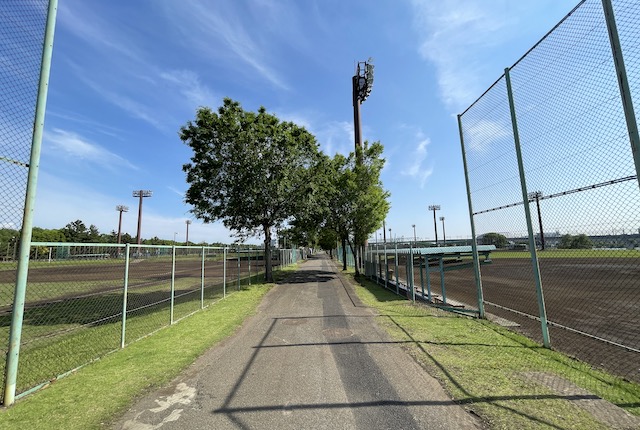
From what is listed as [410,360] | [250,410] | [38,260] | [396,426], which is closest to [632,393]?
[410,360]

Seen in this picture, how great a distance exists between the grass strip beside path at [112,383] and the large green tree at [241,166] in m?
9.00

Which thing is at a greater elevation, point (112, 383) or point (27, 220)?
point (27, 220)

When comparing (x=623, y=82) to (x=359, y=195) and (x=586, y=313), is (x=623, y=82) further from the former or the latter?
(x=359, y=195)

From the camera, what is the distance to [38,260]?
4844mm

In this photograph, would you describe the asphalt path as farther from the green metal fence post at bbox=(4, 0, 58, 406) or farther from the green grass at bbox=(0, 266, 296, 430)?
the green metal fence post at bbox=(4, 0, 58, 406)

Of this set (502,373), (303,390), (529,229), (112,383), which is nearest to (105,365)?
(112,383)

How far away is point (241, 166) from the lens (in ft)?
50.4

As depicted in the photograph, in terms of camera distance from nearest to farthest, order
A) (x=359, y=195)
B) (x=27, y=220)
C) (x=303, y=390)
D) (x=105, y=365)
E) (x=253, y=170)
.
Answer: (x=27, y=220) < (x=303, y=390) < (x=105, y=365) < (x=253, y=170) < (x=359, y=195)

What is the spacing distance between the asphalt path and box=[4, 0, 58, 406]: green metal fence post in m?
1.56

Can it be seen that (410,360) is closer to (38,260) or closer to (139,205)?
(38,260)

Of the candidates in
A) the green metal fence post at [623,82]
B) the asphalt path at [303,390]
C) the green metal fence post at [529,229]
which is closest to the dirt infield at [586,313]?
the green metal fence post at [529,229]

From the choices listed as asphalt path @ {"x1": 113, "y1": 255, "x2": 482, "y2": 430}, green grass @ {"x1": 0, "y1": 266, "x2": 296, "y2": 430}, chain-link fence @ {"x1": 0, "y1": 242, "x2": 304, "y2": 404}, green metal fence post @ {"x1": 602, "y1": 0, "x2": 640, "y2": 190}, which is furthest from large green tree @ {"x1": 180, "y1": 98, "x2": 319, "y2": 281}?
green metal fence post @ {"x1": 602, "y1": 0, "x2": 640, "y2": 190}

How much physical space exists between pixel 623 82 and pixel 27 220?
24.3ft

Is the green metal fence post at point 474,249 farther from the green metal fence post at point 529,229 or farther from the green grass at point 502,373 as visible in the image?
the green metal fence post at point 529,229
